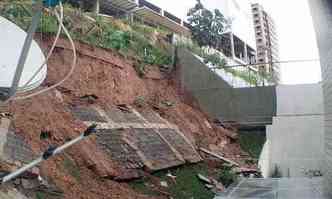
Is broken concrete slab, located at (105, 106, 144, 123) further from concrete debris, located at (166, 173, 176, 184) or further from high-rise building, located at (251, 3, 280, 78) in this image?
high-rise building, located at (251, 3, 280, 78)

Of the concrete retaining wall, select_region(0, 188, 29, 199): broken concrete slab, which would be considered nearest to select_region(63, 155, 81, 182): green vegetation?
select_region(0, 188, 29, 199): broken concrete slab

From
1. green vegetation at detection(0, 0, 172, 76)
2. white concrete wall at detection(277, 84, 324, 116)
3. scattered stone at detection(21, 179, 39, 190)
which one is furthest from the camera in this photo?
white concrete wall at detection(277, 84, 324, 116)

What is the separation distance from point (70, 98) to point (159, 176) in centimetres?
237

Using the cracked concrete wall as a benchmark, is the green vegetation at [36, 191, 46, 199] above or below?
below

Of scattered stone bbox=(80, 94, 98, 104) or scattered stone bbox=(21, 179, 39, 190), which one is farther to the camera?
scattered stone bbox=(80, 94, 98, 104)

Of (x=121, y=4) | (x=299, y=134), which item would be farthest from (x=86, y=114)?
(x=121, y=4)

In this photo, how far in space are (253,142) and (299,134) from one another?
125cm

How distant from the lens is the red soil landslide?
421 cm

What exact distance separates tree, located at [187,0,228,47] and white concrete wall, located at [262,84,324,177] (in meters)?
6.71

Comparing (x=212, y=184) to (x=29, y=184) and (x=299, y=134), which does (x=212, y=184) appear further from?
(x=299, y=134)

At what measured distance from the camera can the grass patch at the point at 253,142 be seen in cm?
859

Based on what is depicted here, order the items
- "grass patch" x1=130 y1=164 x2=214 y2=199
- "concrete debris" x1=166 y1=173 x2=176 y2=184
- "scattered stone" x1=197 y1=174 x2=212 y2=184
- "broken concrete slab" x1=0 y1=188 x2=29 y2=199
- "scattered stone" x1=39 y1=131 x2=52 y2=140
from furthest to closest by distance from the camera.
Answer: "scattered stone" x1=197 y1=174 x2=212 y2=184, "concrete debris" x1=166 y1=173 x2=176 y2=184, "grass patch" x1=130 y1=164 x2=214 y2=199, "scattered stone" x1=39 y1=131 x2=52 y2=140, "broken concrete slab" x1=0 y1=188 x2=29 y2=199

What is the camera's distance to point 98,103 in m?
6.62

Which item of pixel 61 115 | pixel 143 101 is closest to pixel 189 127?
pixel 143 101
